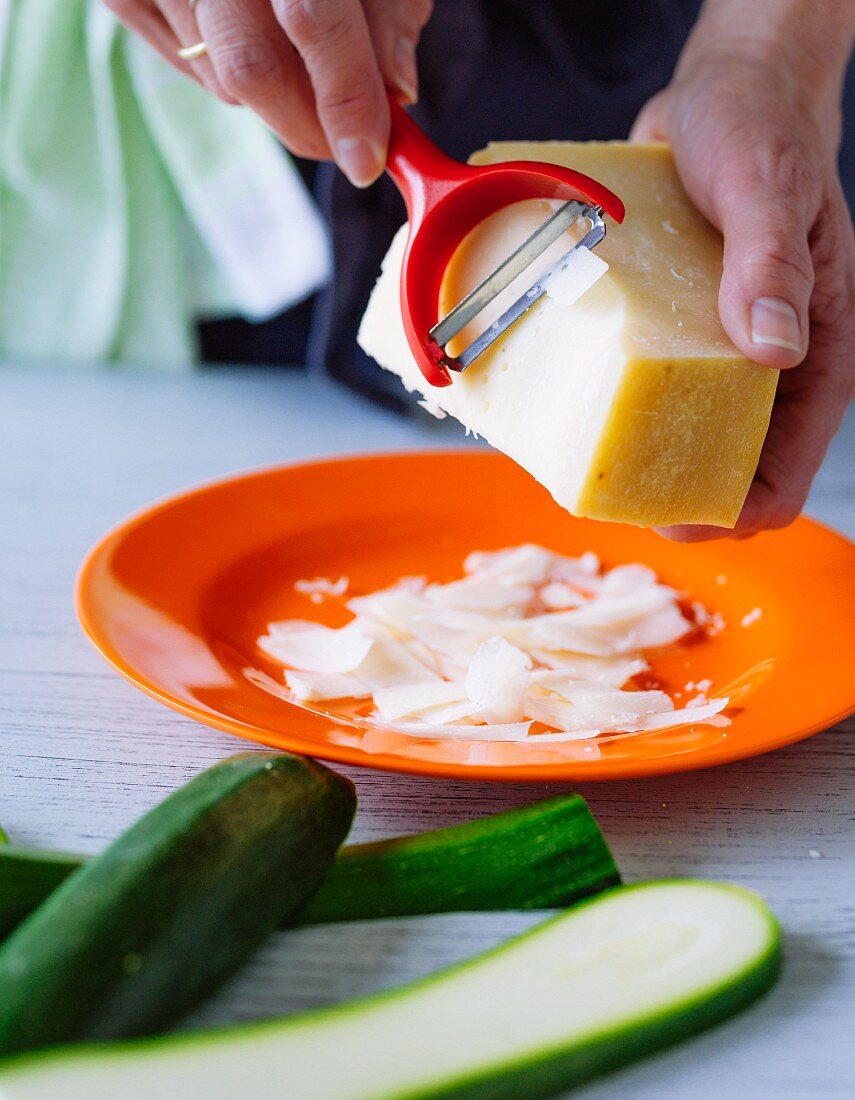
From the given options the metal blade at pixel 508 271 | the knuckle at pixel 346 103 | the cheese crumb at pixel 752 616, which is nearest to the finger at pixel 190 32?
the knuckle at pixel 346 103

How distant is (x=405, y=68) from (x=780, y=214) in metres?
0.50

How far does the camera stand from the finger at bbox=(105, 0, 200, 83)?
147 cm

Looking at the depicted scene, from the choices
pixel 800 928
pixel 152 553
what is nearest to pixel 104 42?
pixel 152 553

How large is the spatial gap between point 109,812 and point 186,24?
0.93 metres

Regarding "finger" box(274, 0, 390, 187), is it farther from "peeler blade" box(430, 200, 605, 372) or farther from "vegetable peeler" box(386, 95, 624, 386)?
"peeler blade" box(430, 200, 605, 372)

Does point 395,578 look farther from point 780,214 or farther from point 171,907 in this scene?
point 171,907

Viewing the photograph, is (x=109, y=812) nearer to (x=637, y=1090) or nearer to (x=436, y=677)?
(x=436, y=677)

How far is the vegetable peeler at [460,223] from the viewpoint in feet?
3.74

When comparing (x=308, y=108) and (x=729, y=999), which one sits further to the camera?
(x=308, y=108)

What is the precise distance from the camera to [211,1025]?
0.81 m

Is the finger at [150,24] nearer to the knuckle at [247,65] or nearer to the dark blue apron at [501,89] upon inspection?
the knuckle at [247,65]

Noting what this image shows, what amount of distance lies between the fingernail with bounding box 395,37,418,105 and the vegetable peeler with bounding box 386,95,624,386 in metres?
0.12

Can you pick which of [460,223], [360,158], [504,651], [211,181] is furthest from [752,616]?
[211,181]

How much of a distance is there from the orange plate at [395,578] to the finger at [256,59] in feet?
1.72
